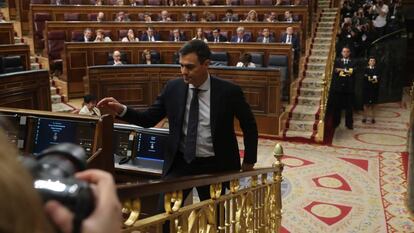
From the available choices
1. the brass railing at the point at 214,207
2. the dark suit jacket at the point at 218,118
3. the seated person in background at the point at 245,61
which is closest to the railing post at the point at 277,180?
the brass railing at the point at 214,207

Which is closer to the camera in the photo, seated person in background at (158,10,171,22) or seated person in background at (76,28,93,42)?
seated person in background at (76,28,93,42)

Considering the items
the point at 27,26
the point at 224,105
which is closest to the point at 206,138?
the point at 224,105

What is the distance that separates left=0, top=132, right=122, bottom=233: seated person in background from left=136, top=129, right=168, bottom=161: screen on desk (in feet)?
9.34

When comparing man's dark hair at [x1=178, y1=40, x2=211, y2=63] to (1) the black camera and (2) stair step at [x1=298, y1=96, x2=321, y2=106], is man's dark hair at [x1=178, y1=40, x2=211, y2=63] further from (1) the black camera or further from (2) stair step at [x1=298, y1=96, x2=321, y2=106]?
(2) stair step at [x1=298, y1=96, x2=321, y2=106]

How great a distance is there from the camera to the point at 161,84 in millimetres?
7426

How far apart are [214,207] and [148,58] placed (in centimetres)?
651

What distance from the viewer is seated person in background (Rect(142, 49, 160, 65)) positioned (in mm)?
8125

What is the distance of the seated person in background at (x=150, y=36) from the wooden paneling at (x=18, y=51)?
264 centimetres

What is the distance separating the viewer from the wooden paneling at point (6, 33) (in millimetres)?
7738

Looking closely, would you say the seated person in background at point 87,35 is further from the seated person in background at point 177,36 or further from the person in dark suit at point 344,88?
the person in dark suit at point 344,88

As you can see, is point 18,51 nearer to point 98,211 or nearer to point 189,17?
point 189,17

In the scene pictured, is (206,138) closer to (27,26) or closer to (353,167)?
(353,167)

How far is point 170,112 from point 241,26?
6.66 meters

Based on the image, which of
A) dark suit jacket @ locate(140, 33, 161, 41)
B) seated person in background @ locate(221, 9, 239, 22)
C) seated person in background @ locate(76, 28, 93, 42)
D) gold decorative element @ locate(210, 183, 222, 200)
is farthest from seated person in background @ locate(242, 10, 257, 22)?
gold decorative element @ locate(210, 183, 222, 200)
